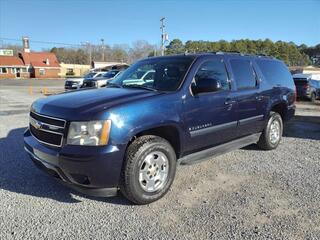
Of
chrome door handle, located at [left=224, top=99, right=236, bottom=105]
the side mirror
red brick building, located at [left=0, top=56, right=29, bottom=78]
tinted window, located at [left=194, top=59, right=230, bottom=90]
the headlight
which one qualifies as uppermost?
tinted window, located at [left=194, top=59, right=230, bottom=90]

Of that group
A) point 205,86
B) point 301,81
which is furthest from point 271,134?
point 301,81

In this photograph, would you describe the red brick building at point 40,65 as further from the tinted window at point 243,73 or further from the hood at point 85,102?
the hood at point 85,102

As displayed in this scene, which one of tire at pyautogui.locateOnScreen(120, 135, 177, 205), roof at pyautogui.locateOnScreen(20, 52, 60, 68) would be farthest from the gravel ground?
roof at pyautogui.locateOnScreen(20, 52, 60, 68)

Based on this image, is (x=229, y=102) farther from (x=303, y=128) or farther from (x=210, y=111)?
(x=303, y=128)

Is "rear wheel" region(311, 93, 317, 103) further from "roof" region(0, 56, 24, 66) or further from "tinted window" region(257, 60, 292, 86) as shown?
"roof" region(0, 56, 24, 66)

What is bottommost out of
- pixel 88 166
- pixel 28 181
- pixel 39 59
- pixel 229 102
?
pixel 28 181

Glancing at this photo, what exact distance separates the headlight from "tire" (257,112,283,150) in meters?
3.77

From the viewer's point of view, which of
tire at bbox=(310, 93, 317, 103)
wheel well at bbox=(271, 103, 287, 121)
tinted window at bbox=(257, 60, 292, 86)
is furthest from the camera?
tire at bbox=(310, 93, 317, 103)

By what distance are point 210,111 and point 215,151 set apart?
683 millimetres

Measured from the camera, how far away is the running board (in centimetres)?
485

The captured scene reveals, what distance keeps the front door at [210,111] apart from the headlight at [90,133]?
48.7 inches

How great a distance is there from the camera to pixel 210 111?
496 centimetres

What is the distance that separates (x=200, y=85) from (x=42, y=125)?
2.17m

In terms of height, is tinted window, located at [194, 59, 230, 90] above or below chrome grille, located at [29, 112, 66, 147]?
above
